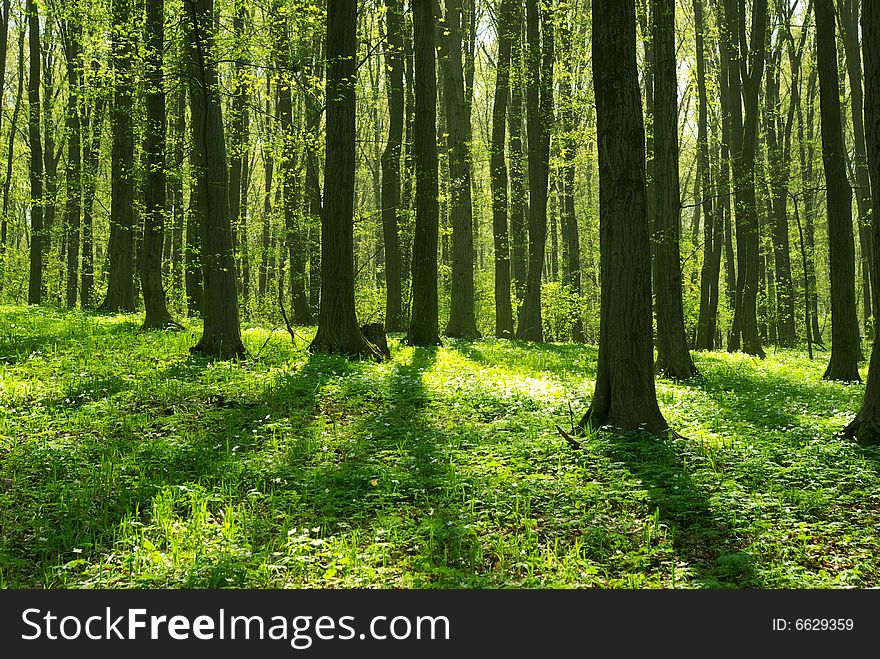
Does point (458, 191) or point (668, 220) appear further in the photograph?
point (458, 191)

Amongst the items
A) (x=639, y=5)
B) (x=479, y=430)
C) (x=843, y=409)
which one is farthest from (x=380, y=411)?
(x=639, y=5)

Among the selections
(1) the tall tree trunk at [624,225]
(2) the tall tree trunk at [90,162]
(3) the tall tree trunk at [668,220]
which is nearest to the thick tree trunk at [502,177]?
(3) the tall tree trunk at [668,220]

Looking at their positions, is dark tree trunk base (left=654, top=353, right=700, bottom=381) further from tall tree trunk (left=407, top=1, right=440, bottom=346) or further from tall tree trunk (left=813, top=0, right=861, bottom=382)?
tall tree trunk (left=407, top=1, right=440, bottom=346)

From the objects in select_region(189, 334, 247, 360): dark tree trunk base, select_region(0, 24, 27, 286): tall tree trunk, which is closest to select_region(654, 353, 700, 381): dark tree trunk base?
select_region(189, 334, 247, 360): dark tree trunk base

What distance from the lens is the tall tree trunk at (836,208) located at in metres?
12.5

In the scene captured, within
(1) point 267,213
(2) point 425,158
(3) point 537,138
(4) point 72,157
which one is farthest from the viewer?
(1) point 267,213

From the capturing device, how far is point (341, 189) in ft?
40.2

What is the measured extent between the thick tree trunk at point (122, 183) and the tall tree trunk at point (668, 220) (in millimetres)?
9662

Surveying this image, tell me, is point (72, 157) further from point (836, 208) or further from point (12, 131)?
point (836, 208)

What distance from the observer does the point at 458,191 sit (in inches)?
725

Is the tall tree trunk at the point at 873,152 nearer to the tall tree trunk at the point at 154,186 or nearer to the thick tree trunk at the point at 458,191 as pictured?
the tall tree trunk at the point at 154,186

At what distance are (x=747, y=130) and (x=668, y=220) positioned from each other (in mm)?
7785

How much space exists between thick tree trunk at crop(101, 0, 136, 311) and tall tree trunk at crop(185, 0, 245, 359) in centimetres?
229

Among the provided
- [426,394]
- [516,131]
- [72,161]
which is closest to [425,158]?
[426,394]
